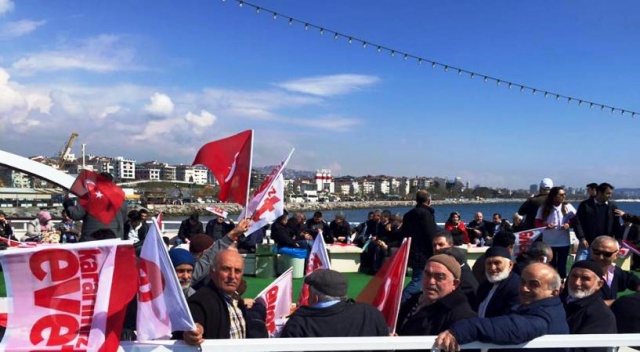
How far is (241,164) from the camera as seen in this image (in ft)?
16.6

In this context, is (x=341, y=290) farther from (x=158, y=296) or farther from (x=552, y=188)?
(x=552, y=188)

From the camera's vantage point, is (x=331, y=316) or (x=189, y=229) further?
(x=189, y=229)

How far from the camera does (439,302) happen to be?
3217 mm

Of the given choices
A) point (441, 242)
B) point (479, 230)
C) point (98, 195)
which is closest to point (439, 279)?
point (441, 242)

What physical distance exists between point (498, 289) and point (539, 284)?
841mm

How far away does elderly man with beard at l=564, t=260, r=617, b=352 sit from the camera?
11.1 ft

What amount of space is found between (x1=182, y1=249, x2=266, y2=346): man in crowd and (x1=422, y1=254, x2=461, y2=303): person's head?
3.81ft

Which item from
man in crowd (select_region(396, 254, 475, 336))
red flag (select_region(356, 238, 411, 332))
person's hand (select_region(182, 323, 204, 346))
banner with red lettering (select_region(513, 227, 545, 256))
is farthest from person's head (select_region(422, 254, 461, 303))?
banner with red lettering (select_region(513, 227, 545, 256))

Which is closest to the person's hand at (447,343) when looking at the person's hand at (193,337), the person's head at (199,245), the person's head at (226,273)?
the person's hand at (193,337)

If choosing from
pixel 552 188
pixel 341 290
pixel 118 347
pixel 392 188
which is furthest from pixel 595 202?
pixel 392 188

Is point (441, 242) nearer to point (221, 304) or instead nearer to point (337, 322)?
point (337, 322)

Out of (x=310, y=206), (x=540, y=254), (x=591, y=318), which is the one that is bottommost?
(x=310, y=206)

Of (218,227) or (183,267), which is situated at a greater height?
(183,267)

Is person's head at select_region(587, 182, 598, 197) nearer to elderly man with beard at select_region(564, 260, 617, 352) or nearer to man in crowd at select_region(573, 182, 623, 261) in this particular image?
man in crowd at select_region(573, 182, 623, 261)
